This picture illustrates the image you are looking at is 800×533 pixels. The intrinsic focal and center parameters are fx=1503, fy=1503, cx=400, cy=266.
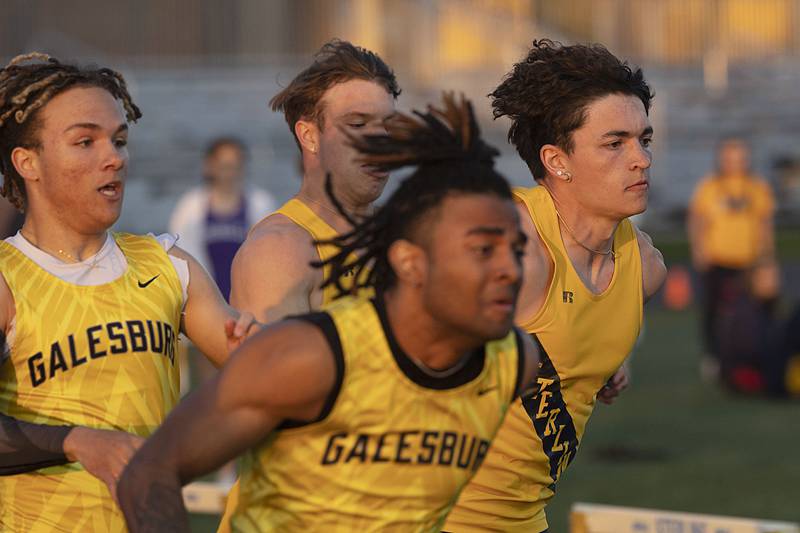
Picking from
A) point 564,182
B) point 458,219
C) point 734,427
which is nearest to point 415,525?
point 458,219

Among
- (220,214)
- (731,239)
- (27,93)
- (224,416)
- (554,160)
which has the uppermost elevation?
(27,93)

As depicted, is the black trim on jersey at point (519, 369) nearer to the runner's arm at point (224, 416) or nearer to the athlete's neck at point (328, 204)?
the runner's arm at point (224, 416)

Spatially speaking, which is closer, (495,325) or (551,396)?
(495,325)

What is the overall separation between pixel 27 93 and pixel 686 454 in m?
7.82

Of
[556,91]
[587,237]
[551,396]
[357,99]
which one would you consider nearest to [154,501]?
[551,396]

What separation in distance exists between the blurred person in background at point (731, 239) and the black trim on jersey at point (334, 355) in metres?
12.2

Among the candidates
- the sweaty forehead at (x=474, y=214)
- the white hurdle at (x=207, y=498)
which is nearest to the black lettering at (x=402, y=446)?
the sweaty forehead at (x=474, y=214)

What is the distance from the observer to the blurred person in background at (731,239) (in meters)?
15.5

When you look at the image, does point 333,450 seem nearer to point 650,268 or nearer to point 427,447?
point 427,447

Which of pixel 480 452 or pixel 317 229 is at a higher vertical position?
pixel 317 229

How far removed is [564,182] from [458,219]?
6.09 feet

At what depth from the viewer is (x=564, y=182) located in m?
5.27

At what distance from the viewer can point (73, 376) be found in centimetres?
423

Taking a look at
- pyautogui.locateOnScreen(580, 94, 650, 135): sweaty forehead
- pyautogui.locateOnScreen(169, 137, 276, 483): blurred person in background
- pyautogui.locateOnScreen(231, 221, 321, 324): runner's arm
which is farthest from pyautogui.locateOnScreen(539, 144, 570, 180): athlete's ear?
pyautogui.locateOnScreen(169, 137, 276, 483): blurred person in background
